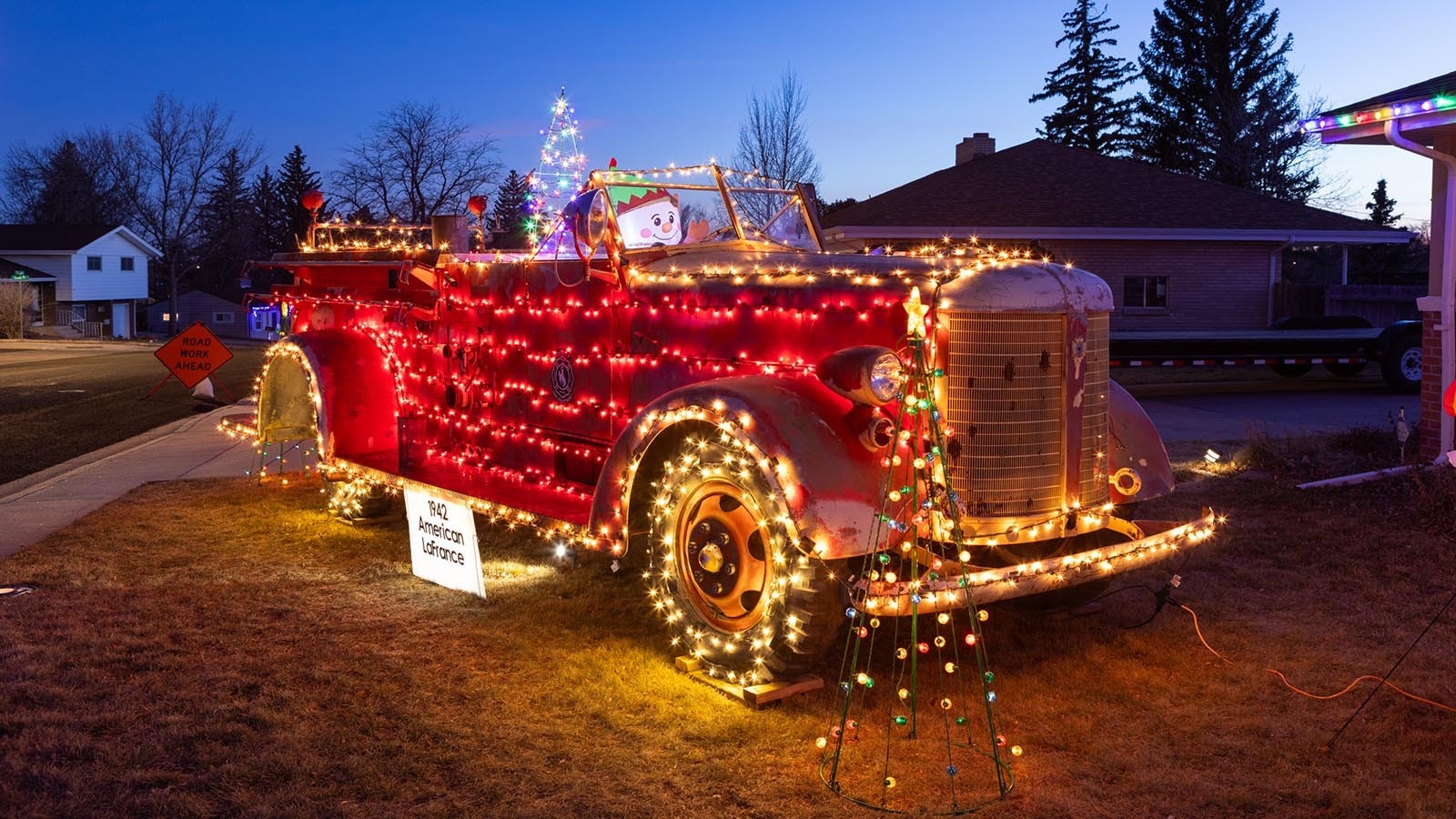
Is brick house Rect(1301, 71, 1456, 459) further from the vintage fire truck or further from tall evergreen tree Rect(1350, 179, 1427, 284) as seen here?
tall evergreen tree Rect(1350, 179, 1427, 284)

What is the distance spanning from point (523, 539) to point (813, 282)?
12.2 feet

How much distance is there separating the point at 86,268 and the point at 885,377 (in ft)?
217

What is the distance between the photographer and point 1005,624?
6223 mm

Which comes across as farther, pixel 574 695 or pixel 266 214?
pixel 266 214

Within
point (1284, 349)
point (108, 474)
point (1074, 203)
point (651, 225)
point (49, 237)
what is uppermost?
point (49, 237)

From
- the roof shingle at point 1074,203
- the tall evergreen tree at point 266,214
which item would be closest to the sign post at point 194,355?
the roof shingle at point 1074,203

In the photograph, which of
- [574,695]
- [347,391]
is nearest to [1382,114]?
[574,695]

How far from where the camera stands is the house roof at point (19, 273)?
53844mm

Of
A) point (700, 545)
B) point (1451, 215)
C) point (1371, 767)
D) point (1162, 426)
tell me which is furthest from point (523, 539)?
point (1162, 426)

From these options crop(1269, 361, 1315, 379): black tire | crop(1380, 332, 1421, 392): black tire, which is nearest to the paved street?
crop(1269, 361, 1315, 379): black tire

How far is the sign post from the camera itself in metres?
15.9

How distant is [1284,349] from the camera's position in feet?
63.4

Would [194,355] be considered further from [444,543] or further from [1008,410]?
[1008,410]

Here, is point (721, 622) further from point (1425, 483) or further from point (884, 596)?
point (1425, 483)
